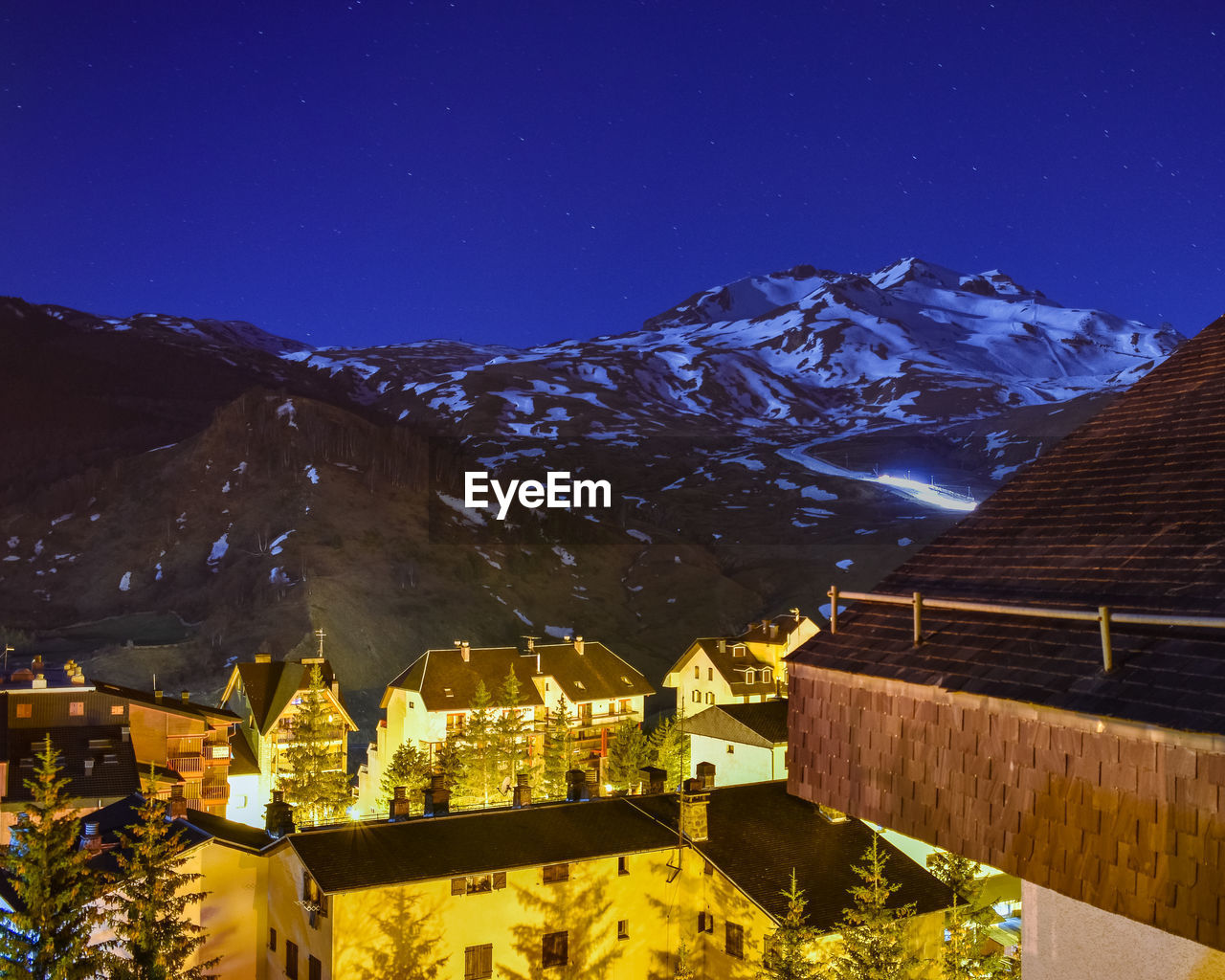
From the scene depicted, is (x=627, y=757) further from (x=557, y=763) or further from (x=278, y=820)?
(x=278, y=820)

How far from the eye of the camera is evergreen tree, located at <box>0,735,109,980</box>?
2241cm

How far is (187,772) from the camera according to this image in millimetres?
48562

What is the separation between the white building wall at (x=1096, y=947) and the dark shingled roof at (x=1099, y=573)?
2608 mm

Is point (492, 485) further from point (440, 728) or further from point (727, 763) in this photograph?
point (727, 763)

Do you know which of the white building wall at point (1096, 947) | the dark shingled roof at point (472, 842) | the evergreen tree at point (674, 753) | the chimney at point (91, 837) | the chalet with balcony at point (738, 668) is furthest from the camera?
the chalet with balcony at point (738, 668)

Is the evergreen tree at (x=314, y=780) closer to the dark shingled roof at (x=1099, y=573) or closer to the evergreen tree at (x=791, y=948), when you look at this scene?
the evergreen tree at (x=791, y=948)

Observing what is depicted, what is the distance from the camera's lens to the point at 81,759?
43.6 meters

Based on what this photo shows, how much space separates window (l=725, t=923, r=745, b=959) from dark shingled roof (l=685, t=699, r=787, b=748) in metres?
14.9

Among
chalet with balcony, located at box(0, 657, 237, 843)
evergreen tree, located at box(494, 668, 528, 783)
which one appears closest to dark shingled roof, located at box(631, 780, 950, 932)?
evergreen tree, located at box(494, 668, 528, 783)

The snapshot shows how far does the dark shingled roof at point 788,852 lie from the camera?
26.6m

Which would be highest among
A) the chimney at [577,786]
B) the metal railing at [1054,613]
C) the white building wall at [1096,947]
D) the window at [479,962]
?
the metal railing at [1054,613]

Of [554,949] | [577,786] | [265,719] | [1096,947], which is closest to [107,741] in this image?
[265,719]

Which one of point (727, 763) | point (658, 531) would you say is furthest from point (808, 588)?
point (727, 763)

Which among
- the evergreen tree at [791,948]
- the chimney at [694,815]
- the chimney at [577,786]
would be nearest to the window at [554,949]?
the chimney at [694,815]
